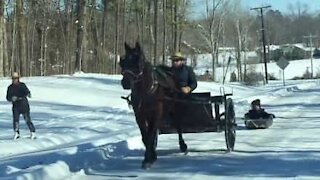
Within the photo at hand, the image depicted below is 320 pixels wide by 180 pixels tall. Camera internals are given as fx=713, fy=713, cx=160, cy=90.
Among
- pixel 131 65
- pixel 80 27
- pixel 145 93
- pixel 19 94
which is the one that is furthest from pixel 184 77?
pixel 80 27

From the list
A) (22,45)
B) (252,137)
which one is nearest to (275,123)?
(252,137)

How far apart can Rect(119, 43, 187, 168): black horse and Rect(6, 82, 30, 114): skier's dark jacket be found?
28.6 ft

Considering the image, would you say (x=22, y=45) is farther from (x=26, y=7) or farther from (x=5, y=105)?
(x=5, y=105)

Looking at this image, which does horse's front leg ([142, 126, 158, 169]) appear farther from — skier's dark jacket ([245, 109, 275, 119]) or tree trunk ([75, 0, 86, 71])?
tree trunk ([75, 0, 86, 71])

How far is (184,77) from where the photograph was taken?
14.0 metres

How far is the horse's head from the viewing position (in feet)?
39.0

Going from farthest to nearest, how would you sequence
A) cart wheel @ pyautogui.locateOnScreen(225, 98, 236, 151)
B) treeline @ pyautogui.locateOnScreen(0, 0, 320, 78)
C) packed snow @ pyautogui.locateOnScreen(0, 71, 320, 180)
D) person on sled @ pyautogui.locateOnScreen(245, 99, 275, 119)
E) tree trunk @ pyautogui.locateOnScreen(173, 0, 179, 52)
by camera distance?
tree trunk @ pyautogui.locateOnScreen(173, 0, 179, 52) < treeline @ pyautogui.locateOnScreen(0, 0, 320, 78) < person on sled @ pyautogui.locateOnScreen(245, 99, 275, 119) < cart wheel @ pyautogui.locateOnScreen(225, 98, 236, 151) < packed snow @ pyautogui.locateOnScreen(0, 71, 320, 180)

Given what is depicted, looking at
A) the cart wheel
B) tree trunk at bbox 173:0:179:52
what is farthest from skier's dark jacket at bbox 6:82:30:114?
tree trunk at bbox 173:0:179:52

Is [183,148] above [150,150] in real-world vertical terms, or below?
below

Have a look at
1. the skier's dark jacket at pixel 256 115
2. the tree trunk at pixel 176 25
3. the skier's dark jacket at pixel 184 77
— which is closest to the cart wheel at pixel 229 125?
the skier's dark jacket at pixel 184 77

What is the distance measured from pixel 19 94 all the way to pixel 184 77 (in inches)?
322

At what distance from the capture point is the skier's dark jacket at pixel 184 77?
13969mm

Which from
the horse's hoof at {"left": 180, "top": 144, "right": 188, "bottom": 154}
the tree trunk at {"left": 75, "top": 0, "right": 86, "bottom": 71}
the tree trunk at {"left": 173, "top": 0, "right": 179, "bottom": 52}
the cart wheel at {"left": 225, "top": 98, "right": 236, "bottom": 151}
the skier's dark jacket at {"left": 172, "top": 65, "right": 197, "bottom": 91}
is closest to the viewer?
the skier's dark jacket at {"left": 172, "top": 65, "right": 197, "bottom": 91}

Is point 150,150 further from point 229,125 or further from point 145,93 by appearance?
point 229,125
